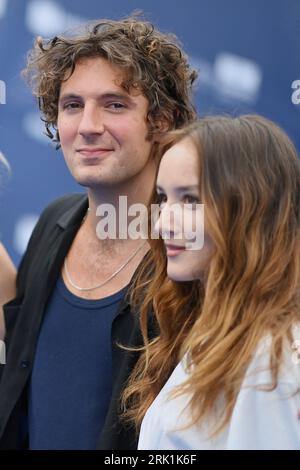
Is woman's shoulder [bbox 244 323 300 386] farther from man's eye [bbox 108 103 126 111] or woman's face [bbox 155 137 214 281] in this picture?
man's eye [bbox 108 103 126 111]

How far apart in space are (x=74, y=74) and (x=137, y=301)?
1.80ft

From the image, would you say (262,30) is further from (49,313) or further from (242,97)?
(49,313)

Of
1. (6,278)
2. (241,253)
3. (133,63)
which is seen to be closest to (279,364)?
(241,253)

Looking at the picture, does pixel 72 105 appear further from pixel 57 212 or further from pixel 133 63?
pixel 57 212

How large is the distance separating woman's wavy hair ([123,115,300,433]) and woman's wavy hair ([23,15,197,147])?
434mm

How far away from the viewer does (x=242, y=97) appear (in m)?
2.29

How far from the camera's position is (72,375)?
1544 millimetres

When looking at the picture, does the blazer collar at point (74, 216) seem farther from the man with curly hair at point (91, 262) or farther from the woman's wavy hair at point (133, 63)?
the woman's wavy hair at point (133, 63)

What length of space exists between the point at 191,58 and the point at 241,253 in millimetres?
1269

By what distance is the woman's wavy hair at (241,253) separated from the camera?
1.07 m

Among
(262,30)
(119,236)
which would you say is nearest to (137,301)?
(119,236)

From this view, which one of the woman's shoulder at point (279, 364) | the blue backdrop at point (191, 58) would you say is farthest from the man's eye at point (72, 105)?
the woman's shoulder at point (279, 364)

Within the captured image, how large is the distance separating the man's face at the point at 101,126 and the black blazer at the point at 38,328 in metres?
0.24
